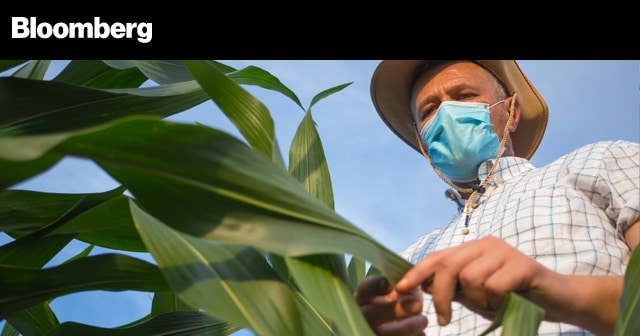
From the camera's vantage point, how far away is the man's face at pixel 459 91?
53.6 inches

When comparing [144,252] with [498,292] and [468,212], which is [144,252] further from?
[468,212]

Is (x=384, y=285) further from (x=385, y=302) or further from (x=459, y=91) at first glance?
(x=459, y=91)

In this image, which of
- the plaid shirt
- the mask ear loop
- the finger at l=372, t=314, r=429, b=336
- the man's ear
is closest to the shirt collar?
the mask ear loop

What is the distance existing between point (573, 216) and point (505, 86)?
2.28 feet

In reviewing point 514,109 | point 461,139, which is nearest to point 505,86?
point 514,109

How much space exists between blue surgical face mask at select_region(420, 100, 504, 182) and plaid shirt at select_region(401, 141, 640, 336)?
0.26m

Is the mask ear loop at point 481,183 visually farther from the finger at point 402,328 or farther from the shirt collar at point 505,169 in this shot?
the finger at point 402,328

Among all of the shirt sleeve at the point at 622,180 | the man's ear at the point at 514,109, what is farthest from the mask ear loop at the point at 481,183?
the shirt sleeve at the point at 622,180

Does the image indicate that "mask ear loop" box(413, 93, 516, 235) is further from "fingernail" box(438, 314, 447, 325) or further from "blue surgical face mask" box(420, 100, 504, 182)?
"fingernail" box(438, 314, 447, 325)

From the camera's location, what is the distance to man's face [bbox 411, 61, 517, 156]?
1361 mm

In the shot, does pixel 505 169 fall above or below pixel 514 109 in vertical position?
below

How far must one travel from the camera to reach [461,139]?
127cm
